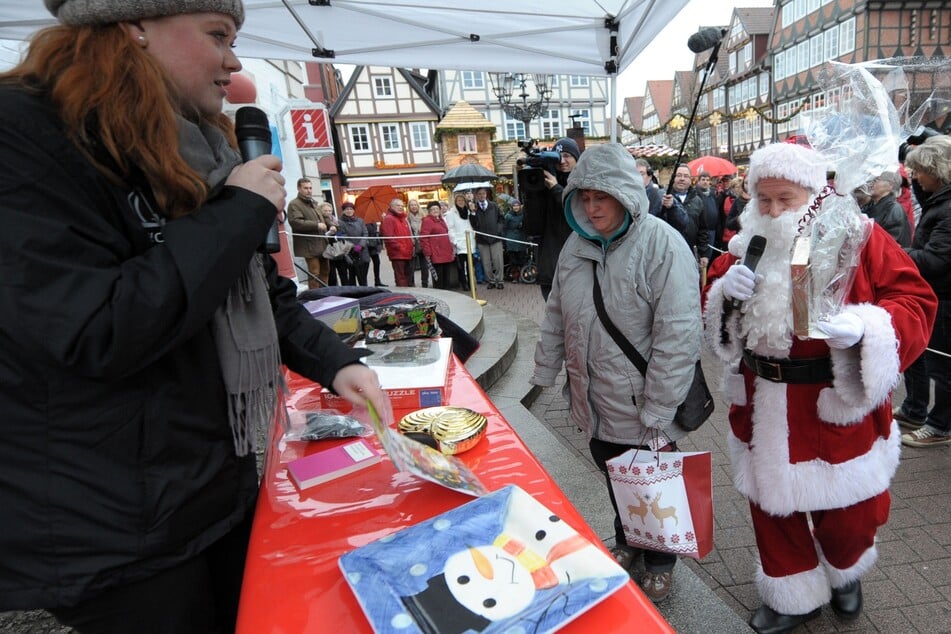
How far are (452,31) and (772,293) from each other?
2.63m

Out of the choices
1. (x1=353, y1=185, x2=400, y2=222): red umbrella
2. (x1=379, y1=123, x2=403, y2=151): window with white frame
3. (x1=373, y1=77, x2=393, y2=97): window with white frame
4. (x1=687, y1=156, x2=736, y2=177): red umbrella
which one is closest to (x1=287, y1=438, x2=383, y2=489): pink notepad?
(x1=353, y1=185, x2=400, y2=222): red umbrella

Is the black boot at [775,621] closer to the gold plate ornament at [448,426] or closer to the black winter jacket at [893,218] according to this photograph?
the gold plate ornament at [448,426]

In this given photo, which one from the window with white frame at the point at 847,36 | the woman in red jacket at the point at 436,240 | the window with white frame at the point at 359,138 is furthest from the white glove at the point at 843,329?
the window with white frame at the point at 359,138

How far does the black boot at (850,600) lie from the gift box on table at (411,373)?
177 centimetres

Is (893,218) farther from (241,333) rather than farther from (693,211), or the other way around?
(241,333)

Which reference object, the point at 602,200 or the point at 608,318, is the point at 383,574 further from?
the point at 602,200

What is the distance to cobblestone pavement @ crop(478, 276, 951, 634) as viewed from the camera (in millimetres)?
1969

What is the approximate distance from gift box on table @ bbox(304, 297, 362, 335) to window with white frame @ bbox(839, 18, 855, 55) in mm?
26988

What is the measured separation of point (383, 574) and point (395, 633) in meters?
0.15

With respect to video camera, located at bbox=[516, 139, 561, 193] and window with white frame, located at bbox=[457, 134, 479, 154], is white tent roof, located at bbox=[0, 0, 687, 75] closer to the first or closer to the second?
video camera, located at bbox=[516, 139, 561, 193]

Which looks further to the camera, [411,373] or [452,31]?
[452,31]

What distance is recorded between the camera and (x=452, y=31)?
3.19 m

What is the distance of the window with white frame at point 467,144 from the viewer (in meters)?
26.6

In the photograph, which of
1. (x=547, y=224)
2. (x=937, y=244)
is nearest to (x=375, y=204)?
(x=547, y=224)
